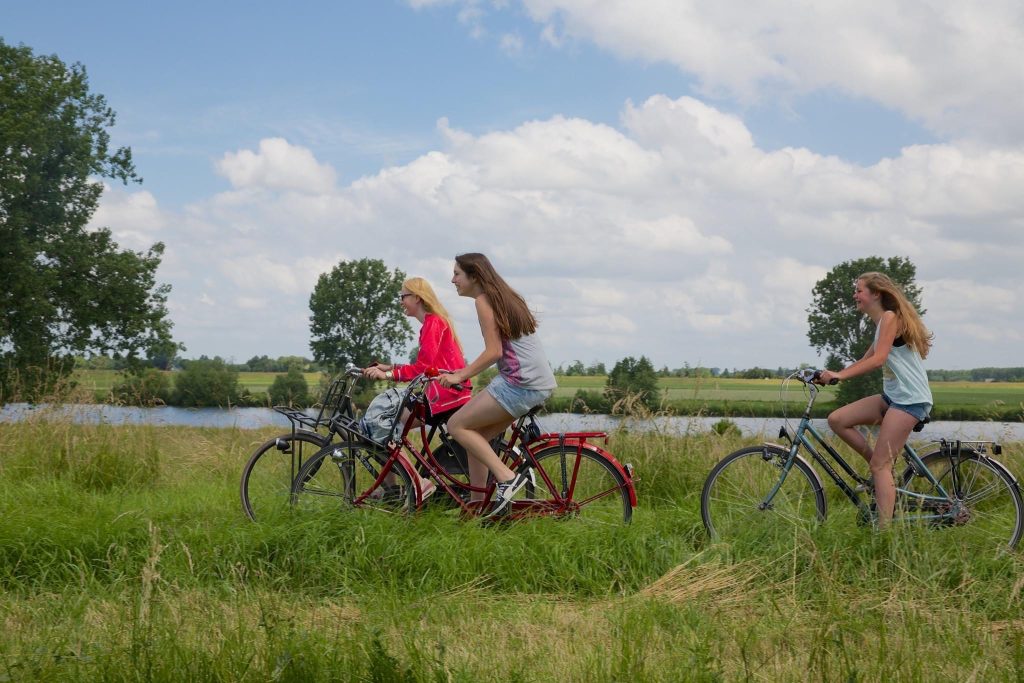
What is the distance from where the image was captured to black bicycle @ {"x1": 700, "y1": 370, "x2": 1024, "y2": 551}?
21.1 feet

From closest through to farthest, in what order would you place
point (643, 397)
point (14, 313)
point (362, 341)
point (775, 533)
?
1. point (775, 533)
2. point (643, 397)
3. point (14, 313)
4. point (362, 341)

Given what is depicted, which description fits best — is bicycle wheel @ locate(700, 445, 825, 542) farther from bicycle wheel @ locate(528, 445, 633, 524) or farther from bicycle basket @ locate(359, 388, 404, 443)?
bicycle basket @ locate(359, 388, 404, 443)

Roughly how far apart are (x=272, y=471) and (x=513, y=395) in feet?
6.79

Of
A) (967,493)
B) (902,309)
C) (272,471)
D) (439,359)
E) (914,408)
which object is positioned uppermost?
(902,309)

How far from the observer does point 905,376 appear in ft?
21.1

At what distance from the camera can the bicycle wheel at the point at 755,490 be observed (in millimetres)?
6465

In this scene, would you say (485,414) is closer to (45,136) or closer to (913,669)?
(913,669)

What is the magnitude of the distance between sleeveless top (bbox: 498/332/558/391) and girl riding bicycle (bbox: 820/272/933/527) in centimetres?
194

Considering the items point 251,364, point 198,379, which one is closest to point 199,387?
point 198,379

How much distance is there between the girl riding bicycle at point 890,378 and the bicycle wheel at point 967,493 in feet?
1.34

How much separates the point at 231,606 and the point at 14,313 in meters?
27.0

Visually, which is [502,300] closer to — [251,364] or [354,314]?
[354,314]

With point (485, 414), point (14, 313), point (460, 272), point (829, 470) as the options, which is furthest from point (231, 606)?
point (14, 313)

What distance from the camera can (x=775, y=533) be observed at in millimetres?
6090
